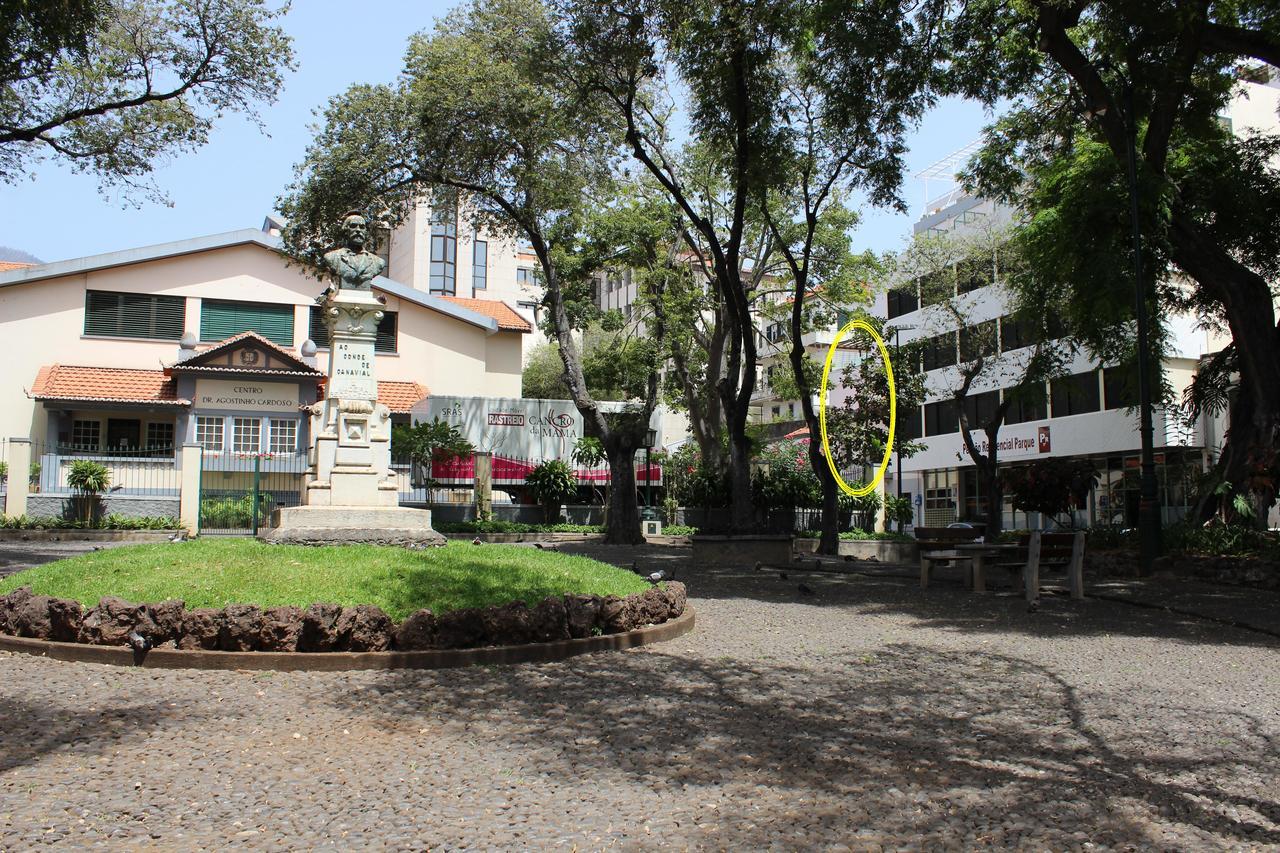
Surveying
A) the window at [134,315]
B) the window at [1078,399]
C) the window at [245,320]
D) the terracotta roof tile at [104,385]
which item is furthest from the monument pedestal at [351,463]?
the window at [1078,399]

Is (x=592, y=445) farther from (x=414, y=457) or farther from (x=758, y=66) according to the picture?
(x=758, y=66)

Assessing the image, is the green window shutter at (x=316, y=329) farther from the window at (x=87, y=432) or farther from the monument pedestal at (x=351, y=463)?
the monument pedestal at (x=351, y=463)

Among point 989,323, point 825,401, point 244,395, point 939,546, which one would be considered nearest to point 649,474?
point 825,401

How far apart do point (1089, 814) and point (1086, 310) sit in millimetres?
13486

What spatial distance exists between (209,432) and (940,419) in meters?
33.7

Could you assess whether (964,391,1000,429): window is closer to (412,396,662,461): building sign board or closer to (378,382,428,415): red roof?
(412,396,662,461): building sign board

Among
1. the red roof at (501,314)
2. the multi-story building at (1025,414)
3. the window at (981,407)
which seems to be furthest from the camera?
the window at (981,407)

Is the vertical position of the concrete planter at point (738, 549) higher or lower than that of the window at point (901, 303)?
lower

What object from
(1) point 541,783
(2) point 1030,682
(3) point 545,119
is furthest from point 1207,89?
(1) point 541,783

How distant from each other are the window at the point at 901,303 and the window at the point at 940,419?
16.6 feet

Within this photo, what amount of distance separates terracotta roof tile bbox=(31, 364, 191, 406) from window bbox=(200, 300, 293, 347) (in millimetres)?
2327

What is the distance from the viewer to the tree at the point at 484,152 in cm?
2070

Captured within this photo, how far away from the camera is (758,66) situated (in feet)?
56.4

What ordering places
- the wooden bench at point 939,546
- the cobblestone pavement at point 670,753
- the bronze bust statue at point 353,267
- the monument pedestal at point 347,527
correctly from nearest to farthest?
the cobblestone pavement at point 670,753 < the monument pedestal at point 347,527 < the wooden bench at point 939,546 < the bronze bust statue at point 353,267
